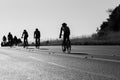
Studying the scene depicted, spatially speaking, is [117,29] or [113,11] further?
[113,11]

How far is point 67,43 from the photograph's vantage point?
20.3 meters

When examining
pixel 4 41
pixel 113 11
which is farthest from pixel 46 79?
pixel 113 11

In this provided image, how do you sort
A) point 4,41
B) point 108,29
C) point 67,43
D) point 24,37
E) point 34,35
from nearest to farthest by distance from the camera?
point 67,43, point 34,35, point 24,37, point 4,41, point 108,29

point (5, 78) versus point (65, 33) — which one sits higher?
point (65, 33)

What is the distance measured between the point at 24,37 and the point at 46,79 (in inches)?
1223

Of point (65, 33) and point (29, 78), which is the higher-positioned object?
point (65, 33)

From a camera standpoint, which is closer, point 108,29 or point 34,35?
point 34,35

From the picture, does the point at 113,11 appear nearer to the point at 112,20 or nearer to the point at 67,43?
the point at 112,20

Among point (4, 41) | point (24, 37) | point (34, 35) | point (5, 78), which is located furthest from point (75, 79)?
point (4, 41)

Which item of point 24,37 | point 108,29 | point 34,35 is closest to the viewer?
point 34,35

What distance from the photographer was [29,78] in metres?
6.38

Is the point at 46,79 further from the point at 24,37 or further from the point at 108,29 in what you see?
the point at 108,29

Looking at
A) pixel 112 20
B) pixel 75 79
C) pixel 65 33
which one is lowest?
pixel 75 79

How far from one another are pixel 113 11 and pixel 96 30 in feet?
24.6
